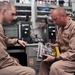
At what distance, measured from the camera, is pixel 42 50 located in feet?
8.96

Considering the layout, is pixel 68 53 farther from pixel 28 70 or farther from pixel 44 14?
pixel 44 14

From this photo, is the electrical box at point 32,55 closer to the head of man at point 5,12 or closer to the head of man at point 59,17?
the head of man at point 59,17

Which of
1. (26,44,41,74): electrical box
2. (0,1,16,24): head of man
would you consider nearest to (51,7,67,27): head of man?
(26,44,41,74): electrical box

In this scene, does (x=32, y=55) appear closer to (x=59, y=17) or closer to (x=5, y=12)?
(x=59, y=17)

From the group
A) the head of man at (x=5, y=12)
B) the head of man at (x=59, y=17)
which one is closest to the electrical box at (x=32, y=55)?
the head of man at (x=59, y=17)

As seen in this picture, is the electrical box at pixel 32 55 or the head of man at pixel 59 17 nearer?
the head of man at pixel 59 17

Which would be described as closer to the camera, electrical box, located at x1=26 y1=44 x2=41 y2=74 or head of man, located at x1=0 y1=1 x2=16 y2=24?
head of man, located at x1=0 y1=1 x2=16 y2=24

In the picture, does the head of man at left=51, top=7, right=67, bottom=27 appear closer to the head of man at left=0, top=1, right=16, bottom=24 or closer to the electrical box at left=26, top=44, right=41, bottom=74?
the electrical box at left=26, top=44, right=41, bottom=74

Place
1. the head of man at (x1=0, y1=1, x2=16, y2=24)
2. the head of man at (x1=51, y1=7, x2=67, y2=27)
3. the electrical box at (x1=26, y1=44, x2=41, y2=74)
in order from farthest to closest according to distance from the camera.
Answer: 1. the electrical box at (x1=26, y1=44, x2=41, y2=74)
2. the head of man at (x1=51, y1=7, x2=67, y2=27)
3. the head of man at (x1=0, y1=1, x2=16, y2=24)

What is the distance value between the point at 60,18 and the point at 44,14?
119 centimetres

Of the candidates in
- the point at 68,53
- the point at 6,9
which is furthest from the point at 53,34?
the point at 6,9

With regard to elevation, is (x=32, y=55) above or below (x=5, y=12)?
below

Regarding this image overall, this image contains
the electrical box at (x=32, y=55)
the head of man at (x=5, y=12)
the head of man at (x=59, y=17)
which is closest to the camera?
the head of man at (x=5, y=12)

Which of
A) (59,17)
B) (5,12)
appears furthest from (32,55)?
(5,12)
